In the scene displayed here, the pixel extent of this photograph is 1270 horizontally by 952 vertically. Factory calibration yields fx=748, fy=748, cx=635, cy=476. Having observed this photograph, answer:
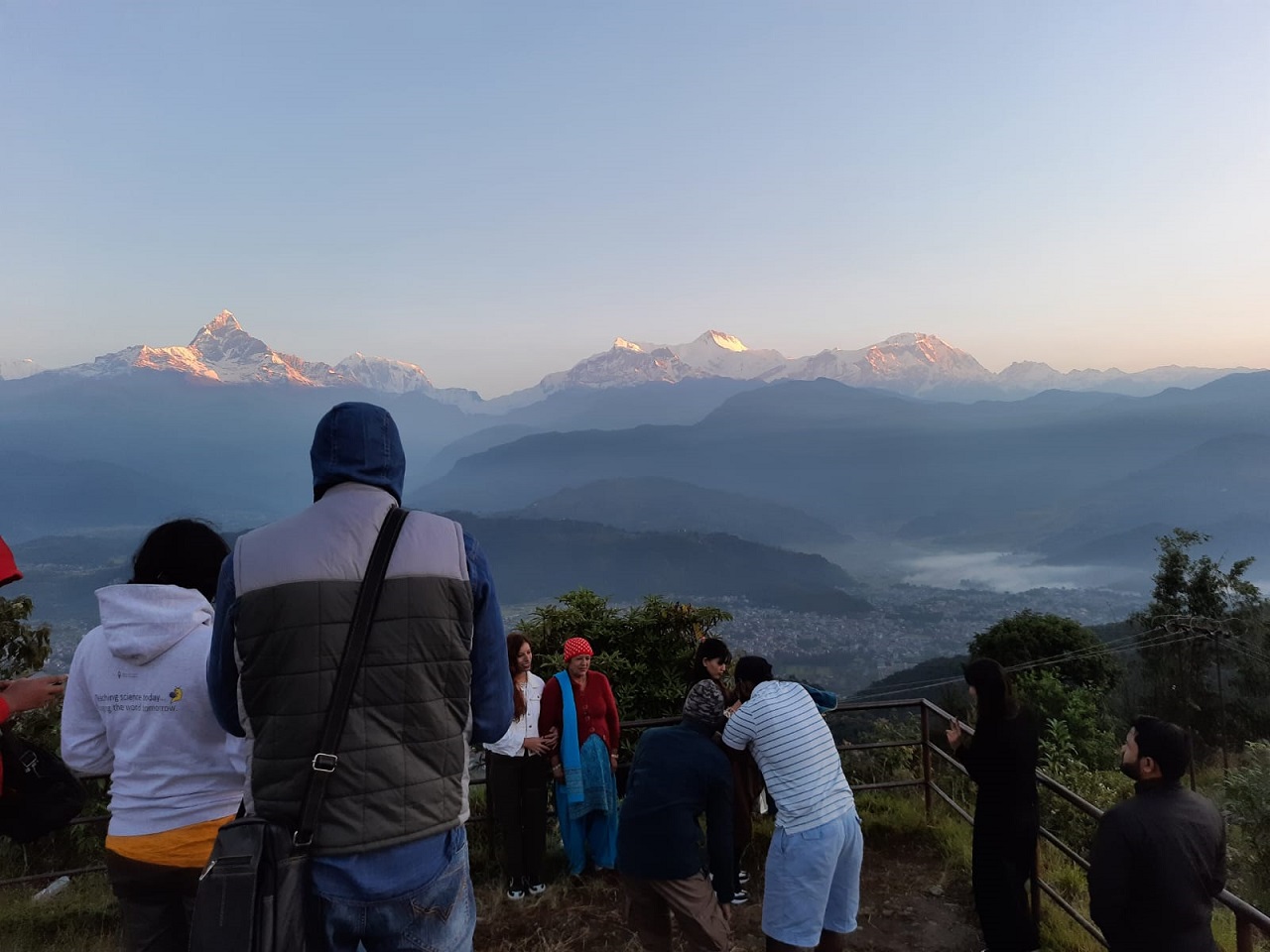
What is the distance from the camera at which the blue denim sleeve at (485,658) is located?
180 centimetres

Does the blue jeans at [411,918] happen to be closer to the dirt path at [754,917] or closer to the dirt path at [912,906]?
the dirt path at [754,917]

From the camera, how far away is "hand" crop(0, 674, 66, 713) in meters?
2.34

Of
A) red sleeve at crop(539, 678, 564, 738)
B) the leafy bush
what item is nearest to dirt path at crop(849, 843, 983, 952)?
red sleeve at crop(539, 678, 564, 738)

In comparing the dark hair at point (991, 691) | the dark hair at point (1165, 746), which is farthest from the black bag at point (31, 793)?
the dark hair at point (991, 691)

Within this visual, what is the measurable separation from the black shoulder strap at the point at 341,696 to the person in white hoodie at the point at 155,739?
0.82 meters

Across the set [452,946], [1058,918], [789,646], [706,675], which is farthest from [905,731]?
[789,646]

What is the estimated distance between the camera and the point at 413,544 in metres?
1.67

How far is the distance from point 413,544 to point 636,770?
6.77 ft

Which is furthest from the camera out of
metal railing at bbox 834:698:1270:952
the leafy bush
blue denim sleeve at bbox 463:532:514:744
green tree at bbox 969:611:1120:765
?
green tree at bbox 969:611:1120:765

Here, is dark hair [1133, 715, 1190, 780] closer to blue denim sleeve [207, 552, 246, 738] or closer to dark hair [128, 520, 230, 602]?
blue denim sleeve [207, 552, 246, 738]

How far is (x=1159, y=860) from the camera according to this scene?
100 inches

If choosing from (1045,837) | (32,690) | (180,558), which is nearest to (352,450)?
(180,558)

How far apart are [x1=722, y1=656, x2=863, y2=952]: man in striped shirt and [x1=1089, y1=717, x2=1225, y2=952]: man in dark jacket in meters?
0.93

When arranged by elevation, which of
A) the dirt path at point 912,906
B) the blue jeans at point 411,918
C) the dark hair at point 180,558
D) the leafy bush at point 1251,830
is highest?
the dark hair at point 180,558
